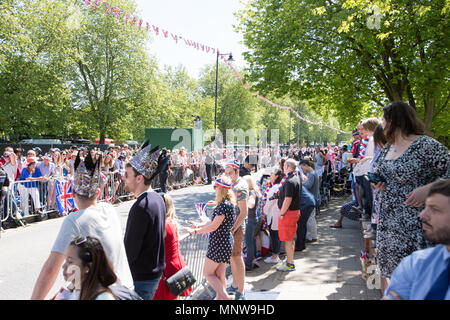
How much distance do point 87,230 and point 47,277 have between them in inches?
14.4

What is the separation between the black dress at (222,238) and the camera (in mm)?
4527

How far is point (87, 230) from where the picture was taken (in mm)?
2465

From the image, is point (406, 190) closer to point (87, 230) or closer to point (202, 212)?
point (87, 230)

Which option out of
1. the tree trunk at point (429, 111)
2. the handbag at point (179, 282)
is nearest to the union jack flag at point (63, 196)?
the handbag at point (179, 282)

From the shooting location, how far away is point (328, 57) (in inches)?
581

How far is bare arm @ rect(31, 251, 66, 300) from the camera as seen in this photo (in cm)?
232

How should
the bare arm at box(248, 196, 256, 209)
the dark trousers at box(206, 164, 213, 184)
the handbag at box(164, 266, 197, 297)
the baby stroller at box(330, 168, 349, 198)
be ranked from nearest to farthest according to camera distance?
1. the handbag at box(164, 266, 197, 297)
2. the bare arm at box(248, 196, 256, 209)
3. the baby stroller at box(330, 168, 349, 198)
4. the dark trousers at box(206, 164, 213, 184)

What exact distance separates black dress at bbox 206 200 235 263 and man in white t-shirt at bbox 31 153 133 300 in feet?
6.54

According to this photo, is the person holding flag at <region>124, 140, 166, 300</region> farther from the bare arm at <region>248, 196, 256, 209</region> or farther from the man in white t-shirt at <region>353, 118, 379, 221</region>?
the man in white t-shirt at <region>353, 118, 379, 221</region>

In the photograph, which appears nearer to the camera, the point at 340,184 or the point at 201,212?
the point at 201,212

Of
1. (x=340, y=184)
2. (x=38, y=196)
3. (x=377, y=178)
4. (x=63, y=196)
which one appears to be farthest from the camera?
(x=340, y=184)

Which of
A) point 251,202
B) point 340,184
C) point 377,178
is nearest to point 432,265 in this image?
point 377,178

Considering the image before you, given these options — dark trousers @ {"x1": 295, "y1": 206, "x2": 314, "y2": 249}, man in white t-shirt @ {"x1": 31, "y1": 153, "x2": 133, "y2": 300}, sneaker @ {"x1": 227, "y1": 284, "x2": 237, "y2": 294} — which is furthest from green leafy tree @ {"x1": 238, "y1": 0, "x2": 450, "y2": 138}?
man in white t-shirt @ {"x1": 31, "y1": 153, "x2": 133, "y2": 300}

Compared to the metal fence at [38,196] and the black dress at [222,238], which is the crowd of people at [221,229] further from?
the metal fence at [38,196]
